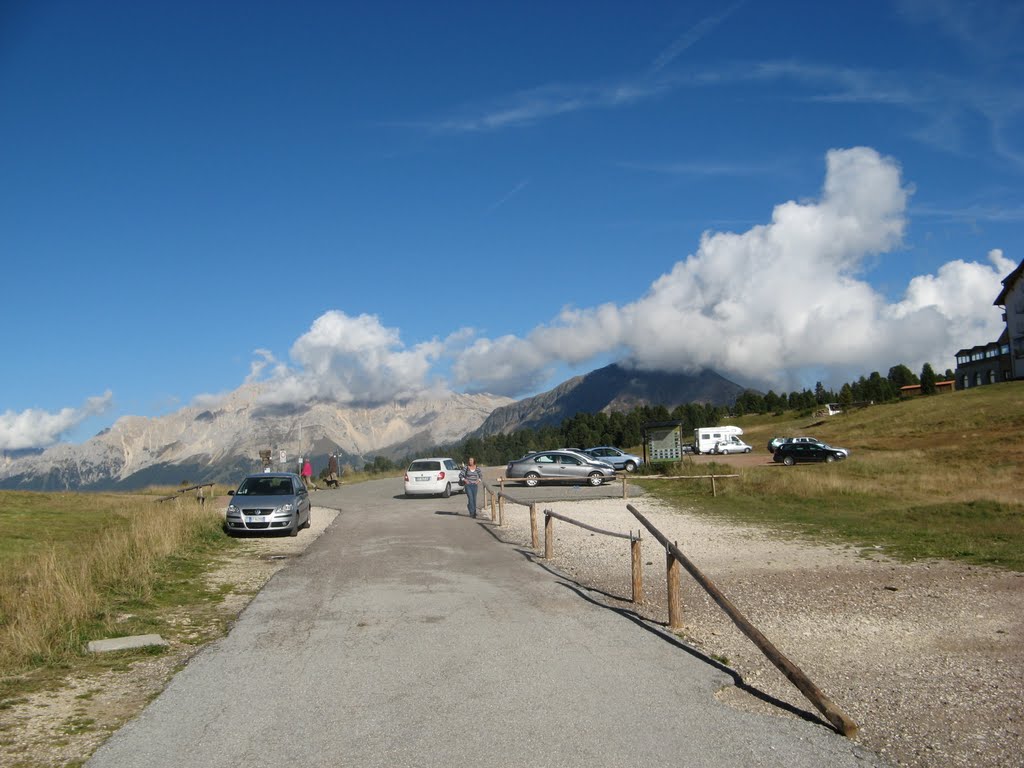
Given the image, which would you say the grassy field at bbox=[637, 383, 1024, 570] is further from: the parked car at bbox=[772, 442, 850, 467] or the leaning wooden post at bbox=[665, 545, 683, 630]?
the leaning wooden post at bbox=[665, 545, 683, 630]

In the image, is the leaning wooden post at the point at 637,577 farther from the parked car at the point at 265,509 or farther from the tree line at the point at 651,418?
the tree line at the point at 651,418

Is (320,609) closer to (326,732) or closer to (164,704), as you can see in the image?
(164,704)

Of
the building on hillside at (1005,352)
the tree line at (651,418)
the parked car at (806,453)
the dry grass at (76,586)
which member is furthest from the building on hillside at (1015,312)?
the dry grass at (76,586)

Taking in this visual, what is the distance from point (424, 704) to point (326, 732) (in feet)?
2.82

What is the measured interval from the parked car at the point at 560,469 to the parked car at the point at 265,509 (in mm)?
18105

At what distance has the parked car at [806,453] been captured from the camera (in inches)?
2036

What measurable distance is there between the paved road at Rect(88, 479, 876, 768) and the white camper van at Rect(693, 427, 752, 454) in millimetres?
63047

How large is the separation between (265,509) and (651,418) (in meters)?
124

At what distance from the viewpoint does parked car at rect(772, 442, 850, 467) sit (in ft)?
170

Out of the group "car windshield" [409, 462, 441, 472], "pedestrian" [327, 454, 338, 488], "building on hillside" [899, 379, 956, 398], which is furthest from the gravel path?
"building on hillside" [899, 379, 956, 398]

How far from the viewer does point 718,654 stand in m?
8.07

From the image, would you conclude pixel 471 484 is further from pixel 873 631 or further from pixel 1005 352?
pixel 1005 352

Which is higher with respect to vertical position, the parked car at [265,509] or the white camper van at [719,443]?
the parked car at [265,509]

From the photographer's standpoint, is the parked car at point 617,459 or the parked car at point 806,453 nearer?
the parked car at point 617,459
